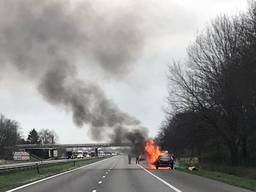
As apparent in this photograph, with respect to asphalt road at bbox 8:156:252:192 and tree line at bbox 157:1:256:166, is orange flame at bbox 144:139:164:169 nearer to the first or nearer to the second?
tree line at bbox 157:1:256:166

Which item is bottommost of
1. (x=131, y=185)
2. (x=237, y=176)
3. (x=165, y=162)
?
(x=131, y=185)

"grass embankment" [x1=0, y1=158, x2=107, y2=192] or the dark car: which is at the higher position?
the dark car

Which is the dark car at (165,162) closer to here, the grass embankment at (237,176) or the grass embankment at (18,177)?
the grass embankment at (237,176)

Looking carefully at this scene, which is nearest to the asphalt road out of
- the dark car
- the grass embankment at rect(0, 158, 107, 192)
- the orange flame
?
the grass embankment at rect(0, 158, 107, 192)

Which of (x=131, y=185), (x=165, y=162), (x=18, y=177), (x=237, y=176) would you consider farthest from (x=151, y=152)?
(x=131, y=185)

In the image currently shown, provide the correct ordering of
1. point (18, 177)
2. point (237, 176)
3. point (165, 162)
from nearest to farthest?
point (237, 176) → point (18, 177) → point (165, 162)

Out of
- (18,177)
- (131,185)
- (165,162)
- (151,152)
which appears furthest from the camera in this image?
(151,152)

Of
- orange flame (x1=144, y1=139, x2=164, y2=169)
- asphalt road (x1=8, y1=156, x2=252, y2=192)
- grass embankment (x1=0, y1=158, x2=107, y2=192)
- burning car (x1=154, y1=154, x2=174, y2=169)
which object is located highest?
orange flame (x1=144, y1=139, x2=164, y2=169)

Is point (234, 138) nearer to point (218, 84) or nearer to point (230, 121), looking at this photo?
point (230, 121)

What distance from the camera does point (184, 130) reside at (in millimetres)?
62281

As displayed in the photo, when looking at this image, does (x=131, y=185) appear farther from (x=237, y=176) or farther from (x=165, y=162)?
(x=165, y=162)

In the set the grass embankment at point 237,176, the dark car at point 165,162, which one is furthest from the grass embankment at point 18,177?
the dark car at point 165,162

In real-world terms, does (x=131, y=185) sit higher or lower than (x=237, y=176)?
lower

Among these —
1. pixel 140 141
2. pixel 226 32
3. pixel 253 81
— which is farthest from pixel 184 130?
pixel 140 141
